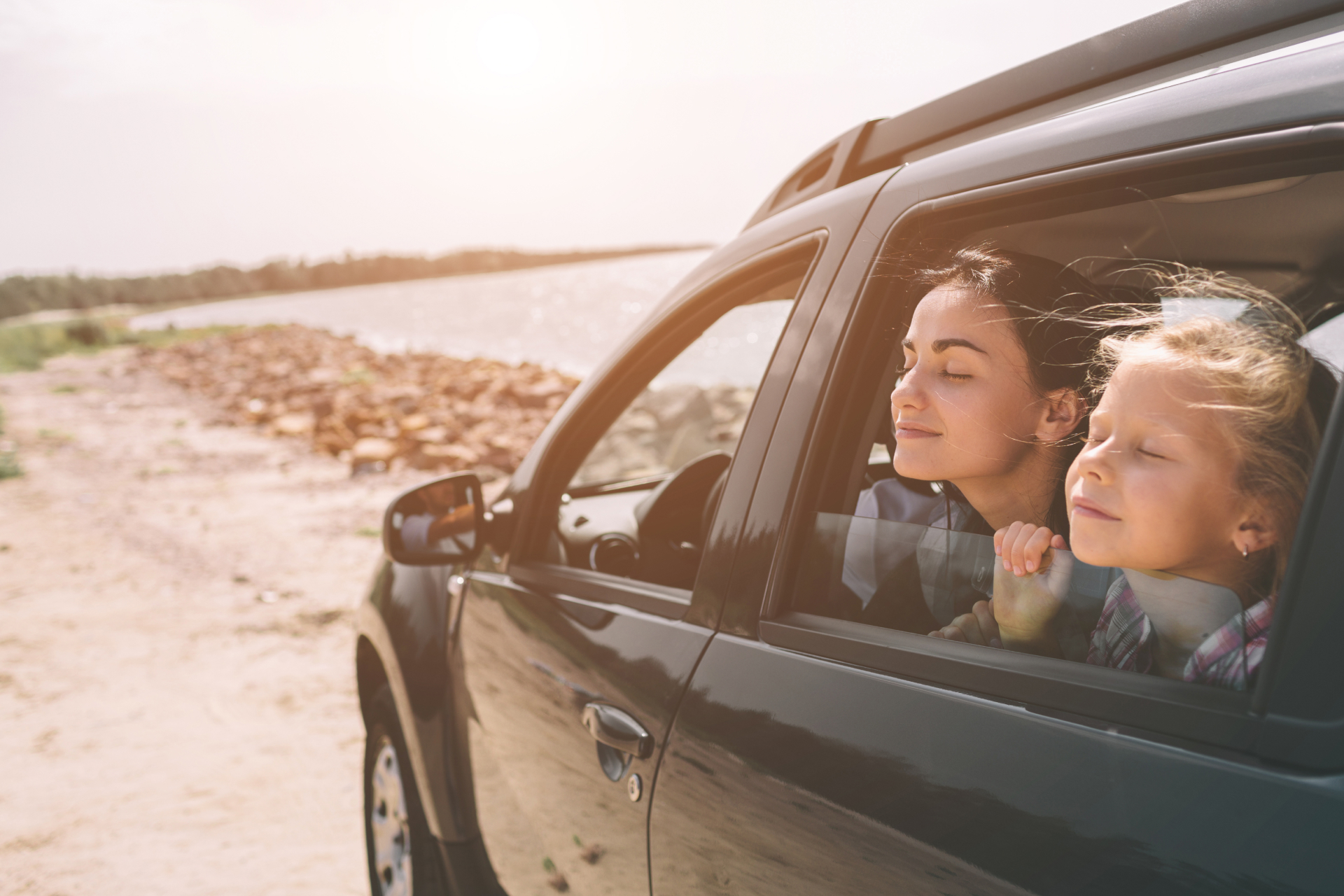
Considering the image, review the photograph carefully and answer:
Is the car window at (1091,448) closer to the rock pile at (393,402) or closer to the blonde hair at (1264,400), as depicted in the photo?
the blonde hair at (1264,400)

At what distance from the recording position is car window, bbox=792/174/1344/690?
861 mm

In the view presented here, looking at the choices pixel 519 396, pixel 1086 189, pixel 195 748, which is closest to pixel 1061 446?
pixel 1086 189

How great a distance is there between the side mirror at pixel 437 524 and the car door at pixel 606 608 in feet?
0.28

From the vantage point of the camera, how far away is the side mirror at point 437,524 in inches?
78.5

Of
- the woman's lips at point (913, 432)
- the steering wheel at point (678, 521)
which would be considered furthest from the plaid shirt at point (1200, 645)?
the steering wheel at point (678, 521)

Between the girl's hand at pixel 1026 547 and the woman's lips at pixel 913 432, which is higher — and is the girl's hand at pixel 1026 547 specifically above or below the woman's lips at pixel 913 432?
below

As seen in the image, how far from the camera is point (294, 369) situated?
21953 mm

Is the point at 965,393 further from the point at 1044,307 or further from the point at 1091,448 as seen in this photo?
the point at 1091,448

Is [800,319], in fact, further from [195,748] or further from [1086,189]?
[195,748]

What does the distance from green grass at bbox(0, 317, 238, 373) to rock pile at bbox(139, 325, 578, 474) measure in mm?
8688

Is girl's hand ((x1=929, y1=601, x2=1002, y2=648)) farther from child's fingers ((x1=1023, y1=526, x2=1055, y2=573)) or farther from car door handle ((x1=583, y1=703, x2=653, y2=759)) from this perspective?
car door handle ((x1=583, y1=703, x2=653, y2=759))

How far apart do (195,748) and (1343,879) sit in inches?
166

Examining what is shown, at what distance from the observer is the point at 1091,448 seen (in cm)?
97

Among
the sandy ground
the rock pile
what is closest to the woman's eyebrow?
the sandy ground
